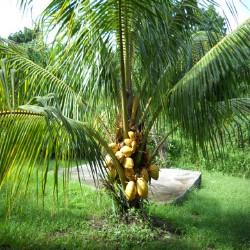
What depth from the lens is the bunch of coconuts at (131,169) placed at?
441 centimetres

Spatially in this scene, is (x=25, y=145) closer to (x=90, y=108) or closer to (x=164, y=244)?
(x=90, y=108)

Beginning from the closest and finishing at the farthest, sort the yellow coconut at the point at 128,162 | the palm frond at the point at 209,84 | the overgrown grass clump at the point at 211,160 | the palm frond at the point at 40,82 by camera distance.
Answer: the palm frond at the point at 209,84 < the palm frond at the point at 40,82 < the yellow coconut at the point at 128,162 < the overgrown grass clump at the point at 211,160

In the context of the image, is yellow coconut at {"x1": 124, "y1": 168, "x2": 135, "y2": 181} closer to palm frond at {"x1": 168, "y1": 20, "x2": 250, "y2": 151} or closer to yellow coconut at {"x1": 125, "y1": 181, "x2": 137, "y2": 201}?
yellow coconut at {"x1": 125, "y1": 181, "x2": 137, "y2": 201}

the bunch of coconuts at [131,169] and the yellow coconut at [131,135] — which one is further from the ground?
the yellow coconut at [131,135]

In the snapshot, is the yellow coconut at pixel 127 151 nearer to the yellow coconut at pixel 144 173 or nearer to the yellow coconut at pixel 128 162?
the yellow coconut at pixel 128 162

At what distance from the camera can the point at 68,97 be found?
174 inches

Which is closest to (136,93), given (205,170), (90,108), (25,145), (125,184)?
(90,108)

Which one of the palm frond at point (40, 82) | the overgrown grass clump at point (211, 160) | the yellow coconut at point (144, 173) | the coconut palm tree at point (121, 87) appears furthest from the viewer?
the overgrown grass clump at point (211, 160)

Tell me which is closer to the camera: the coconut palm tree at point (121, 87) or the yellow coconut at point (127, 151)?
the coconut palm tree at point (121, 87)

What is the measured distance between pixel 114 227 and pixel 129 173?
34.7 inches

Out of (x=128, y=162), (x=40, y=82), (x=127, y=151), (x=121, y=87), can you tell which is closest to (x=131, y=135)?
(x=127, y=151)

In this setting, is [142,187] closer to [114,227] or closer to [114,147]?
[114,147]

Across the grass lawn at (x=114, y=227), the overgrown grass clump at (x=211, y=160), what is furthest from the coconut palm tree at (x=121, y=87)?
the overgrown grass clump at (x=211, y=160)

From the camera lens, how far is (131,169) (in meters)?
4.46
